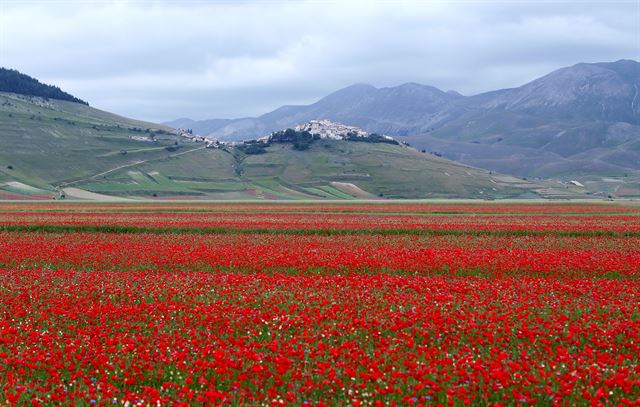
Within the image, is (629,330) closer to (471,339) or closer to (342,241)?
(471,339)

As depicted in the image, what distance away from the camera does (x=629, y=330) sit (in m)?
13.7

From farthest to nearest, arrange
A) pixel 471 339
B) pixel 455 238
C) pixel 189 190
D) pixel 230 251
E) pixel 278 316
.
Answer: pixel 189 190 → pixel 455 238 → pixel 230 251 → pixel 278 316 → pixel 471 339

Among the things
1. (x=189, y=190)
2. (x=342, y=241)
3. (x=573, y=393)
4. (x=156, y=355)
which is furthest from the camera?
(x=189, y=190)

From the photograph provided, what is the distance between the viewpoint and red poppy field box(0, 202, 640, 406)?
10508 millimetres

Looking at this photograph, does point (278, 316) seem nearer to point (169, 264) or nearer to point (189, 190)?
point (169, 264)

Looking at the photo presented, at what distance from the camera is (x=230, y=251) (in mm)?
28359

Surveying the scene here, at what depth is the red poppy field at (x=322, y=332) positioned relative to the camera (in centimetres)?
1051

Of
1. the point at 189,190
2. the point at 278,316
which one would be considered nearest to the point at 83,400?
the point at 278,316

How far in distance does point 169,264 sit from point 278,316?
39.5 ft

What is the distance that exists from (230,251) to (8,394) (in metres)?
18.1

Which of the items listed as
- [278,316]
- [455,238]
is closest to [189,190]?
[455,238]

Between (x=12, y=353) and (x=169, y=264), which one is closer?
(x=12, y=353)

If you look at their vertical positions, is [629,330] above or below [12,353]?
above

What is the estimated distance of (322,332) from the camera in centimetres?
1409
